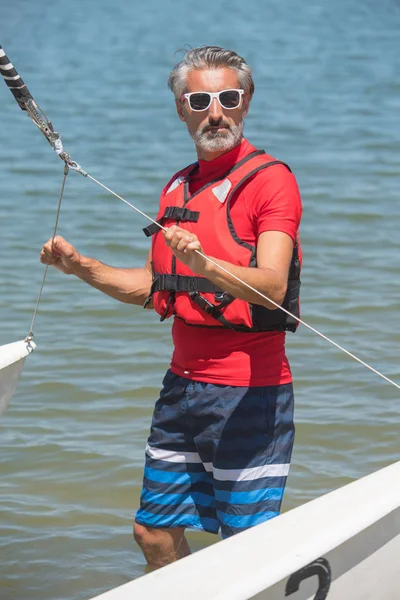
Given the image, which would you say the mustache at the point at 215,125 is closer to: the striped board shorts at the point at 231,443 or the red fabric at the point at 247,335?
the red fabric at the point at 247,335

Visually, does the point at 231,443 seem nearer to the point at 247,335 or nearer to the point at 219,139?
the point at 247,335

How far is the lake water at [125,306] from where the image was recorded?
5004 millimetres

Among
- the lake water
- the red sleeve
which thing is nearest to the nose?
the red sleeve

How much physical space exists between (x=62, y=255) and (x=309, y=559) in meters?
1.36

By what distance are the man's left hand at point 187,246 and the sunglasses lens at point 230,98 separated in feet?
1.61

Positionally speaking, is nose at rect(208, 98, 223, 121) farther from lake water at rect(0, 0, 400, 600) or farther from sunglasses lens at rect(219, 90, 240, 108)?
lake water at rect(0, 0, 400, 600)

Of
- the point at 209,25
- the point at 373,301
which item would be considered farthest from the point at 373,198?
the point at 209,25

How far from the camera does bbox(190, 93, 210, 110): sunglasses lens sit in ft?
11.0

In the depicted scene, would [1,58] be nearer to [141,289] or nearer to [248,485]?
[141,289]

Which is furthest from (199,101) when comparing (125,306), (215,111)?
(125,306)

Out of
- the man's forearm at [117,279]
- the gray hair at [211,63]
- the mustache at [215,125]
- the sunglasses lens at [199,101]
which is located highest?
the gray hair at [211,63]

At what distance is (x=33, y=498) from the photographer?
512 centimetres

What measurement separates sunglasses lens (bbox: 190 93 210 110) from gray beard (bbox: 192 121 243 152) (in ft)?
0.24

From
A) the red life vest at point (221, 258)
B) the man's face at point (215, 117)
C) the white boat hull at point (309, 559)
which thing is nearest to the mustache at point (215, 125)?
the man's face at point (215, 117)
